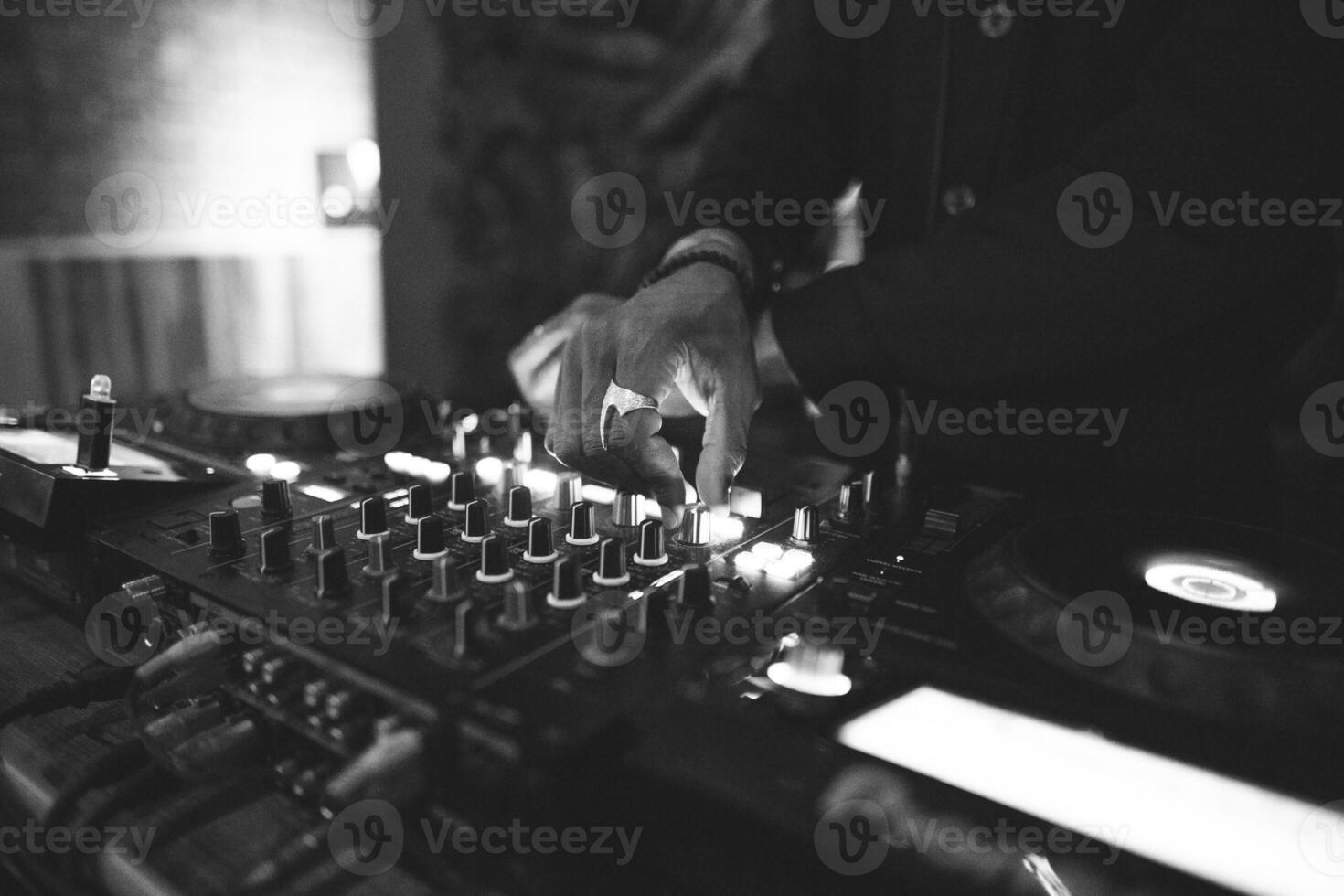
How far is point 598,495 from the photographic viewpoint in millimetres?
1041

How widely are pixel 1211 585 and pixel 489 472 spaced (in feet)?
2.72

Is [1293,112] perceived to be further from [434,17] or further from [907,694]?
[434,17]

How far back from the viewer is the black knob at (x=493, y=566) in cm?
76

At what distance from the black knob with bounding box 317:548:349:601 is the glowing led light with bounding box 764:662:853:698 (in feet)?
1.26

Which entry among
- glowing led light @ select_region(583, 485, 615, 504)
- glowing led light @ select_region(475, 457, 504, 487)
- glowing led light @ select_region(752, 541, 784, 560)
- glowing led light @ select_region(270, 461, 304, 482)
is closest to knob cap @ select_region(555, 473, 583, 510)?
glowing led light @ select_region(583, 485, 615, 504)

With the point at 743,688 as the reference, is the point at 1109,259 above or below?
above

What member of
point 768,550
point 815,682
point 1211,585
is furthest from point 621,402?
point 1211,585

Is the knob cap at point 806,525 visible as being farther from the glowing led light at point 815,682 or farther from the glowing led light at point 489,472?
the glowing led light at point 489,472

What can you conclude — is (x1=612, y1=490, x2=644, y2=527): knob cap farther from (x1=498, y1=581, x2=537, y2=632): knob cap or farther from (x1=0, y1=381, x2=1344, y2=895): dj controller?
(x1=498, y1=581, x2=537, y2=632): knob cap

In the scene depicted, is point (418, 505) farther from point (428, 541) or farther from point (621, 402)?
point (621, 402)

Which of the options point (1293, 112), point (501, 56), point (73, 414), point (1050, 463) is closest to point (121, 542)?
point (73, 414)

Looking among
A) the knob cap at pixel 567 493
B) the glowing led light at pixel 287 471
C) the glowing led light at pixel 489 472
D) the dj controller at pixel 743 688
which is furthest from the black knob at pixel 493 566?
the glowing led light at pixel 287 471

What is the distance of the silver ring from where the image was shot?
3.30ft

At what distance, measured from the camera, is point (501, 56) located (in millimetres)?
4043
